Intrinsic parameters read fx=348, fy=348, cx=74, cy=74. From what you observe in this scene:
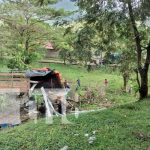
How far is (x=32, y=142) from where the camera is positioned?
14.5 ft

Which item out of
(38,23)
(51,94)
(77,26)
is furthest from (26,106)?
(38,23)

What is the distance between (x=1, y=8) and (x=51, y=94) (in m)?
7.13

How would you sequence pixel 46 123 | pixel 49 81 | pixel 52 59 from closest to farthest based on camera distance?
pixel 46 123 < pixel 49 81 < pixel 52 59

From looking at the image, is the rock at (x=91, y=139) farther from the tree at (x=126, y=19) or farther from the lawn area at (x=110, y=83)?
the lawn area at (x=110, y=83)

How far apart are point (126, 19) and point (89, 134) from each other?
205 centimetres

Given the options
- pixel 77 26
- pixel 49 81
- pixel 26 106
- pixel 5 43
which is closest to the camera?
pixel 77 26

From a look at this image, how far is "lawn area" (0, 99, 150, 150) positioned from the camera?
4.20 m

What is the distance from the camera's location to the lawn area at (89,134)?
4.20 meters

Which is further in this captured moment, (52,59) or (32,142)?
(52,59)

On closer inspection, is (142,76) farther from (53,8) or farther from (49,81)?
(53,8)

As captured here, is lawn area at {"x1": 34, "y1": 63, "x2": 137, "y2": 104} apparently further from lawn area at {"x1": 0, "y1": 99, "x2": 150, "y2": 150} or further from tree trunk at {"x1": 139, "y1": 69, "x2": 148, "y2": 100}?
lawn area at {"x1": 0, "y1": 99, "x2": 150, "y2": 150}

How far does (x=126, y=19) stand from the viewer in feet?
18.1

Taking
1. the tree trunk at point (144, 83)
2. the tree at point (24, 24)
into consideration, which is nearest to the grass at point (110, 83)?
the tree trunk at point (144, 83)

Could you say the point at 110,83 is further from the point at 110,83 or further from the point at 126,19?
the point at 126,19
